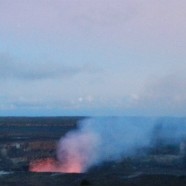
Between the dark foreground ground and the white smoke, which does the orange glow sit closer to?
the white smoke

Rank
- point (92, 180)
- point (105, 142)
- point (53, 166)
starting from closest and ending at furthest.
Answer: point (92, 180)
point (53, 166)
point (105, 142)

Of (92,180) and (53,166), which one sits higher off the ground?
(53,166)

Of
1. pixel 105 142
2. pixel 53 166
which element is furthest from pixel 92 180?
pixel 105 142

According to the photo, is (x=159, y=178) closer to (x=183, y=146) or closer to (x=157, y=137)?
(x=183, y=146)

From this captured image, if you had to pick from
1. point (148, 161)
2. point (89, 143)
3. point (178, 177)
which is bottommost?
point (178, 177)

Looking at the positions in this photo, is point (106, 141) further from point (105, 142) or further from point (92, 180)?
point (92, 180)

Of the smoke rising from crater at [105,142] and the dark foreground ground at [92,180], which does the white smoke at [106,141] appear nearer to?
the smoke rising from crater at [105,142]

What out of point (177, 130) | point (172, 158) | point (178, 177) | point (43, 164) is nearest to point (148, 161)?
point (172, 158)

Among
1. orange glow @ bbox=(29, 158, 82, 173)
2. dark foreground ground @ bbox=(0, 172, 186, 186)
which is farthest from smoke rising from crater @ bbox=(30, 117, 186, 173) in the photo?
dark foreground ground @ bbox=(0, 172, 186, 186)
